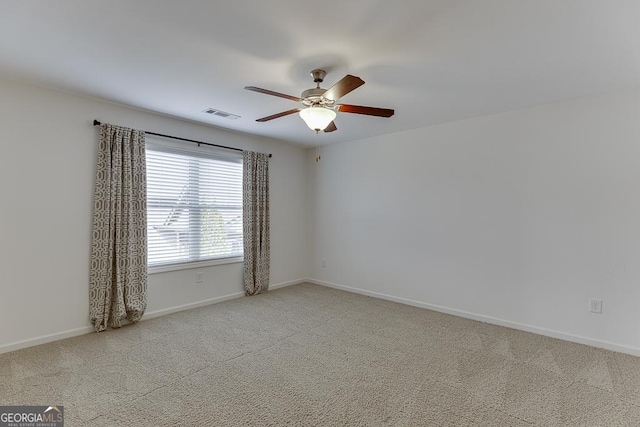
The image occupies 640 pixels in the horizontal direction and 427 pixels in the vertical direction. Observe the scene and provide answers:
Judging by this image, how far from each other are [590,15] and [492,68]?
0.69m

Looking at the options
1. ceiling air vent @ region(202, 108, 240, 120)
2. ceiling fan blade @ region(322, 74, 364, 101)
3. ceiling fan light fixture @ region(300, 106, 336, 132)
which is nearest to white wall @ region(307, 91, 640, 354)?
ceiling air vent @ region(202, 108, 240, 120)

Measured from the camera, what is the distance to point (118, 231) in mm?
3336

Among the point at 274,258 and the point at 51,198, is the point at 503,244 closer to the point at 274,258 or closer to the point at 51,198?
the point at 274,258

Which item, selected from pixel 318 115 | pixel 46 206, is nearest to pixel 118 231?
pixel 46 206

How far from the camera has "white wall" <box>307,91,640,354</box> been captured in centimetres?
293

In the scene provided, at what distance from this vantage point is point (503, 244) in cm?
356

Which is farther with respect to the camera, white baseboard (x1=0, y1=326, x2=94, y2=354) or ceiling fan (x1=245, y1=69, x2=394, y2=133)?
white baseboard (x1=0, y1=326, x2=94, y2=354)

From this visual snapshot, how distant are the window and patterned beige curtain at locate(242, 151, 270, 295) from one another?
12 centimetres

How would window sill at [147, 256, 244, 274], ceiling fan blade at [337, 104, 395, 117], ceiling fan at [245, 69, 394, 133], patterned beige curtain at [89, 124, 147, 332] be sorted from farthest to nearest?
window sill at [147, 256, 244, 274] → patterned beige curtain at [89, 124, 147, 332] → ceiling fan blade at [337, 104, 395, 117] → ceiling fan at [245, 69, 394, 133]

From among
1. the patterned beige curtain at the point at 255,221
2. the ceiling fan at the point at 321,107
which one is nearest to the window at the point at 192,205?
the patterned beige curtain at the point at 255,221

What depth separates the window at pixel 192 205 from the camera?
3.78 meters

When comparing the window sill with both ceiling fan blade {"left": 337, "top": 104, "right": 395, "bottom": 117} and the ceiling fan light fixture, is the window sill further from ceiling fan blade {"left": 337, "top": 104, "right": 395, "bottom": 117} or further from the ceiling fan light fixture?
ceiling fan blade {"left": 337, "top": 104, "right": 395, "bottom": 117}

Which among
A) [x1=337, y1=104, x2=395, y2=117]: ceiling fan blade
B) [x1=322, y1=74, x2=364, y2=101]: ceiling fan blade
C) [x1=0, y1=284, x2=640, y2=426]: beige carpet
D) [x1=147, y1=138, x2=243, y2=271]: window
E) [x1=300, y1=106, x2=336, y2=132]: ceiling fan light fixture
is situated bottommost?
[x1=0, y1=284, x2=640, y2=426]: beige carpet

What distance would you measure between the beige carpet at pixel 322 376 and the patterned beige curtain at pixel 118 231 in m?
0.27
